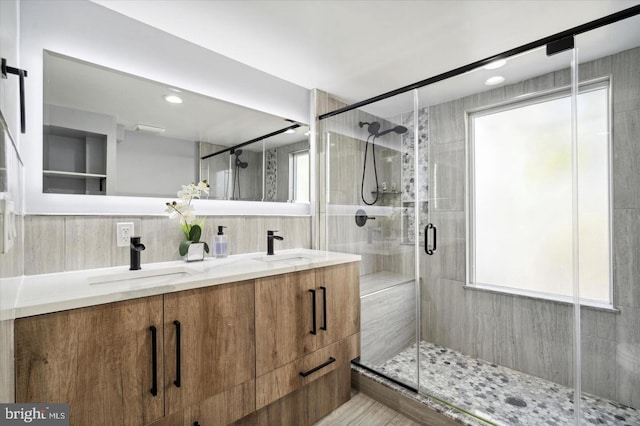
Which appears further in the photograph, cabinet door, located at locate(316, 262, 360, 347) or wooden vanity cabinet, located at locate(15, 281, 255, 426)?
cabinet door, located at locate(316, 262, 360, 347)

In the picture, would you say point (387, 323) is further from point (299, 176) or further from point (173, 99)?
point (173, 99)

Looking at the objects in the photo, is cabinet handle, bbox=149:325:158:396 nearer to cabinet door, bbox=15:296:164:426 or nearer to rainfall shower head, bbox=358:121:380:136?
cabinet door, bbox=15:296:164:426

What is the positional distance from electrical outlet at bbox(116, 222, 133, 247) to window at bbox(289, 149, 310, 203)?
1.19 metres

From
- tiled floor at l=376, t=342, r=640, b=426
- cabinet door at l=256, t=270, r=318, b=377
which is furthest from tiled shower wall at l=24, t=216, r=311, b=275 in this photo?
tiled floor at l=376, t=342, r=640, b=426

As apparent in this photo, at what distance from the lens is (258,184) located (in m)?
2.19

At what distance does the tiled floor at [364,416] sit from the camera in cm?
175

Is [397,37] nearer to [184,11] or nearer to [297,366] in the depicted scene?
[184,11]

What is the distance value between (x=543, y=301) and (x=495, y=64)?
1508 millimetres

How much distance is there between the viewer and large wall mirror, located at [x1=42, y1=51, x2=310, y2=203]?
54.7 inches

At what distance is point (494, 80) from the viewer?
70.7 inches

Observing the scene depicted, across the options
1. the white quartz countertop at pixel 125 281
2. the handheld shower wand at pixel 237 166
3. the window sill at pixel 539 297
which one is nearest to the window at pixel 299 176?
the handheld shower wand at pixel 237 166

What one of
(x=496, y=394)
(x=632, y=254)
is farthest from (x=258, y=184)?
(x=632, y=254)

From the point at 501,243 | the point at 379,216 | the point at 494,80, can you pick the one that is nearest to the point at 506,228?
the point at 501,243

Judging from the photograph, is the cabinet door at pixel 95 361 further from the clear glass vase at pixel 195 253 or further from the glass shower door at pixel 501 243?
the glass shower door at pixel 501 243
